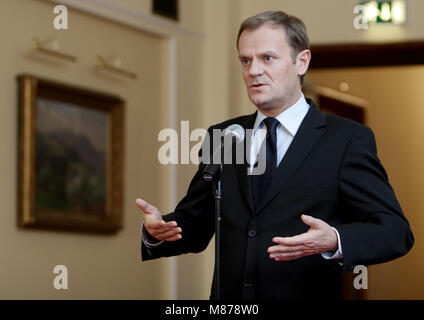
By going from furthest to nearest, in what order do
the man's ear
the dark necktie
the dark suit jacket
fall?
the man's ear → the dark necktie → the dark suit jacket

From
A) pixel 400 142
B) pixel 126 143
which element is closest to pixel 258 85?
pixel 126 143

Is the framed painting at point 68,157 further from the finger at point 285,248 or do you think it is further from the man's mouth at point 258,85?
the finger at point 285,248

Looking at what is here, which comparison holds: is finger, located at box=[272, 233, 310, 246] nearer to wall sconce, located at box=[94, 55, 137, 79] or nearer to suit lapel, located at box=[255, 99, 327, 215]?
suit lapel, located at box=[255, 99, 327, 215]

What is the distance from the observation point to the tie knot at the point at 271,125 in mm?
2674

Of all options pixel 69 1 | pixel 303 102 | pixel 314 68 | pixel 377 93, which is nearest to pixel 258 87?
pixel 303 102

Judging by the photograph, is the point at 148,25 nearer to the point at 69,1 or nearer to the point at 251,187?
the point at 69,1

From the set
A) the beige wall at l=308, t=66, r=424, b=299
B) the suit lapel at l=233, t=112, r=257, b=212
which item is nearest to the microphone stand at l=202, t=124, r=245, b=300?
the suit lapel at l=233, t=112, r=257, b=212

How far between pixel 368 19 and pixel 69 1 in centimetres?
204

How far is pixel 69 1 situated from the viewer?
5227 millimetres

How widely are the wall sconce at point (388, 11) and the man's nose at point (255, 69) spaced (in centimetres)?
348

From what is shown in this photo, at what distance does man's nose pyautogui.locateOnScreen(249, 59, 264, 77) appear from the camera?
2641 millimetres

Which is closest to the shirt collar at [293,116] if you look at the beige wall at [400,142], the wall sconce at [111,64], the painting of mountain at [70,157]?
the painting of mountain at [70,157]

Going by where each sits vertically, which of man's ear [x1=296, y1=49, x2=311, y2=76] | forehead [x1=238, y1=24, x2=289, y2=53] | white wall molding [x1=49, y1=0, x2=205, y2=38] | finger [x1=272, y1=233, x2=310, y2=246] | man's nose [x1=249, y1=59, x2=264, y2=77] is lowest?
finger [x1=272, y1=233, x2=310, y2=246]

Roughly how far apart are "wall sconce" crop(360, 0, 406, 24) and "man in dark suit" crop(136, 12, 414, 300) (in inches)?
131
